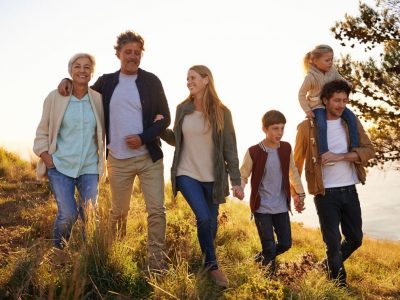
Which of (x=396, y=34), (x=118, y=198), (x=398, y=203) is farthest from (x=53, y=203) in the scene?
(x=398, y=203)

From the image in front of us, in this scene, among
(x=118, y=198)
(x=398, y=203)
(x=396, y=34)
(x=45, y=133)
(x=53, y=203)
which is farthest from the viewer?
(x=398, y=203)

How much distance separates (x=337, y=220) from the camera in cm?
548

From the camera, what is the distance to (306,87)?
5977 mm

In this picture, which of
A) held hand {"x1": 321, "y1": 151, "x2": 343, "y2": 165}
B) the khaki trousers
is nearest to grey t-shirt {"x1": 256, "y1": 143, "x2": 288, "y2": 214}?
held hand {"x1": 321, "y1": 151, "x2": 343, "y2": 165}

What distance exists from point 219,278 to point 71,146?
6.42 feet

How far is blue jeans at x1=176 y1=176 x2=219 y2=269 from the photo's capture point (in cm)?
495

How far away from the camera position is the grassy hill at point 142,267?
4.19 metres

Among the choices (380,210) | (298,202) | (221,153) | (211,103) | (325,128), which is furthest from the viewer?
(380,210)

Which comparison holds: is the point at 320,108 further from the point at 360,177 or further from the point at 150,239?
the point at 150,239

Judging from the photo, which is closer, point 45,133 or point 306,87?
point 45,133

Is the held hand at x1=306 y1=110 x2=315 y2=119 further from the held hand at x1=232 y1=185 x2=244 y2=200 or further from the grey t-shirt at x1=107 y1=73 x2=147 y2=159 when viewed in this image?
the grey t-shirt at x1=107 y1=73 x2=147 y2=159

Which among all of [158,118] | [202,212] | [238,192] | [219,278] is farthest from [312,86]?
[219,278]

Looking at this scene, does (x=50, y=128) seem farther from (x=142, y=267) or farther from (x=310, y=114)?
(x=310, y=114)

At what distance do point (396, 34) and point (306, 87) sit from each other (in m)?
5.97
